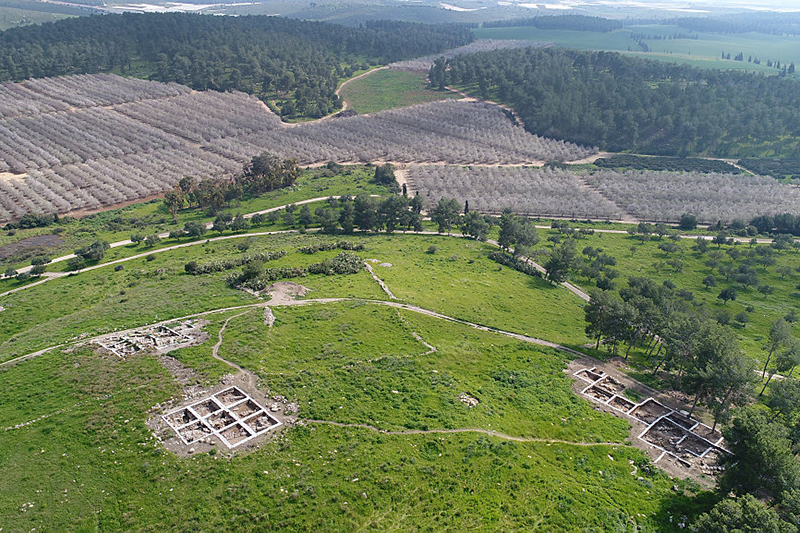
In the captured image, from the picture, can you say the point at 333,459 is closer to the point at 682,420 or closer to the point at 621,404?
the point at 621,404

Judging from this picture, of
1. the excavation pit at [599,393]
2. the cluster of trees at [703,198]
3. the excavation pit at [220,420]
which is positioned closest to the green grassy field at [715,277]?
the cluster of trees at [703,198]

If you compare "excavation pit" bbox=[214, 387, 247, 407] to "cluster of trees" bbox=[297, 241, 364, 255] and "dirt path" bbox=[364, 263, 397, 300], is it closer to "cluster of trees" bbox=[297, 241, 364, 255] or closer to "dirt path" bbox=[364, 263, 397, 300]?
"dirt path" bbox=[364, 263, 397, 300]

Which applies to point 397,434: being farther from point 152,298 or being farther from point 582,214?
point 582,214

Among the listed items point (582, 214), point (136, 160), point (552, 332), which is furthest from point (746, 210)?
point (136, 160)

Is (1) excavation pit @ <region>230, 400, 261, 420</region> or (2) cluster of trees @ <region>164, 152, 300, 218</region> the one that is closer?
(1) excavation pit @ <region>230, 400, 261, 420</region>

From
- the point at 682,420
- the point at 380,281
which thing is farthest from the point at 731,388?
the point at 380,281

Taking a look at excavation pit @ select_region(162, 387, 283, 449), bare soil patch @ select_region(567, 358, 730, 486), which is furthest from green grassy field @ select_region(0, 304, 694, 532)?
bare soil patch @ select_region(567, 358, 730, 486)
